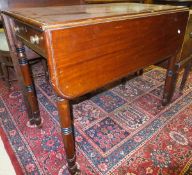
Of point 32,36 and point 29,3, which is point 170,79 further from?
point 29,3

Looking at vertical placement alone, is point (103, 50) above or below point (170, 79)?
above

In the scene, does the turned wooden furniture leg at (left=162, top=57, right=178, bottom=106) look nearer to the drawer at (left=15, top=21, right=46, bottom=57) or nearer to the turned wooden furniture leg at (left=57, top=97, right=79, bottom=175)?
the turned wooden furniture leg at (left=57, top=97, right=79, bottom=175)

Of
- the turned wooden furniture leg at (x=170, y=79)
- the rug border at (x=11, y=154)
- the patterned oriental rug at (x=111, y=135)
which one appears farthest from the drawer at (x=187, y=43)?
the rug border at (x=11, y=154)

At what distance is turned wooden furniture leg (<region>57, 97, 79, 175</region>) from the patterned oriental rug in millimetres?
116

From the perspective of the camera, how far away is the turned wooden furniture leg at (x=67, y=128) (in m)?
0.84

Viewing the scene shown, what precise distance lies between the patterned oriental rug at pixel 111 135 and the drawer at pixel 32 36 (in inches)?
29.0

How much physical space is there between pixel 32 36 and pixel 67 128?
1.58 feet

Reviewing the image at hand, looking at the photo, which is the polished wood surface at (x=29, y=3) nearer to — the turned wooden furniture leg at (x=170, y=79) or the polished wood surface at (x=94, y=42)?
the polished wood surface at (x=94, y=42)

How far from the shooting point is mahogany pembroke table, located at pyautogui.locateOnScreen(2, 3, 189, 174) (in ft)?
2.24

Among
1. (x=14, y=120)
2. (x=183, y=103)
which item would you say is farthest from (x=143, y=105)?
(x=14, y=120)

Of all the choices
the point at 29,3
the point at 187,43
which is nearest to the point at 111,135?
the point at 187,43

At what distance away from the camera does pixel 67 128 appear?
900mm

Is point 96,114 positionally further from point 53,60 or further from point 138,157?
point 53,60

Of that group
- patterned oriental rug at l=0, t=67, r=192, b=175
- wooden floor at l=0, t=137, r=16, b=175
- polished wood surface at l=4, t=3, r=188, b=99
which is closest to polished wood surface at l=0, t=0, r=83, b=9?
polished wood surface at l=4, t=3, r=188, b=99
